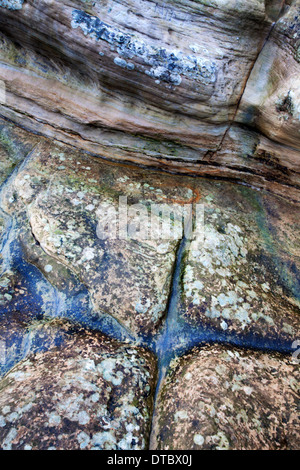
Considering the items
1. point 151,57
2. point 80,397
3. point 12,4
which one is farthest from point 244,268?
point 12,4

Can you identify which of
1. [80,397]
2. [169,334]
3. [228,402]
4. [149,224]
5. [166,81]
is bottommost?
[80,397]

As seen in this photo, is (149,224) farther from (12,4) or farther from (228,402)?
(12,4)

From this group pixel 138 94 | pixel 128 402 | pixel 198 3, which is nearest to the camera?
pixel 128 402

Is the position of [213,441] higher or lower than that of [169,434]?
higher

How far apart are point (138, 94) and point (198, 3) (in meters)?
0.87

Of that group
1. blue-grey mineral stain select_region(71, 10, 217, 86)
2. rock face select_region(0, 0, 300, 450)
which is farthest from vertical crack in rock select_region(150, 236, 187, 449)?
blue-grey mineral stain select_region(71, 10, 217, 86)

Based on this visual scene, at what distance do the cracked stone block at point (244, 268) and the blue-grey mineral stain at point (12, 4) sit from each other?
7.61 ft

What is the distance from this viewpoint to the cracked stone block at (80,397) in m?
2.00

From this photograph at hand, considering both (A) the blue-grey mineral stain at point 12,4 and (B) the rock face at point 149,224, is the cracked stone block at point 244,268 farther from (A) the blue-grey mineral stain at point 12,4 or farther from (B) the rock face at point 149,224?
(A) the blue-grey mineral stain at point 12,4

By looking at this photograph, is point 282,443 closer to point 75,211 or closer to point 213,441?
point 213,441

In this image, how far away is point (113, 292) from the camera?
2748 millimetres

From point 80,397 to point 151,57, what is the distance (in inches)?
107

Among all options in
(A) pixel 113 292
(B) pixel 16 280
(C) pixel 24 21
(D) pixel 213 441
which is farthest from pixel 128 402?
(C) pixel 24 21

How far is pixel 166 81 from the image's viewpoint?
2.99m
